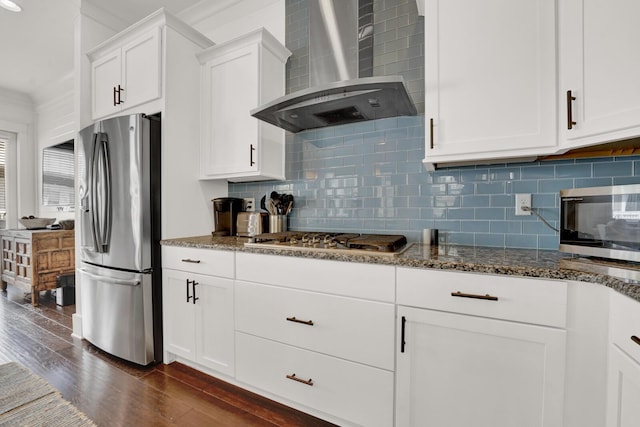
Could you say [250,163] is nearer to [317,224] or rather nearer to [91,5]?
[317,224]

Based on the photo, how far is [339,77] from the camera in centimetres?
186

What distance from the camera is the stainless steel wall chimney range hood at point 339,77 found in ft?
5.46

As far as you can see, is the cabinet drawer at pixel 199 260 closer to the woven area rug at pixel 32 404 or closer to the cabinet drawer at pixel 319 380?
the cabinet drawer at pixel 319 380

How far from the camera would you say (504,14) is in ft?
4.45

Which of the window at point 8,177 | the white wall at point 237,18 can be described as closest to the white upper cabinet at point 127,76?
the white wall at point 237,18

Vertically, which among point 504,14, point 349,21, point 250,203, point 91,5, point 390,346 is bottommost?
point 390,346

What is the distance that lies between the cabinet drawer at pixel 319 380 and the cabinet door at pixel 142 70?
1883 mm

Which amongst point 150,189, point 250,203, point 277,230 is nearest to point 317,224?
point 277,230

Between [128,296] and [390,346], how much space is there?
72.4 inches

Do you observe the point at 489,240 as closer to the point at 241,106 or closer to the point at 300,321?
the point at 300,321

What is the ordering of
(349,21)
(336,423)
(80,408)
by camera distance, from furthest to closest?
(349,21) < (80,408) < (336,423)

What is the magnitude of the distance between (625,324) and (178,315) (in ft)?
7.50

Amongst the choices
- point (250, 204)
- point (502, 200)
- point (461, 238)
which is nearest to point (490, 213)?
point (502, 200)

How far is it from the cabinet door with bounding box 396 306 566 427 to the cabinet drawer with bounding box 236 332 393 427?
9cm
